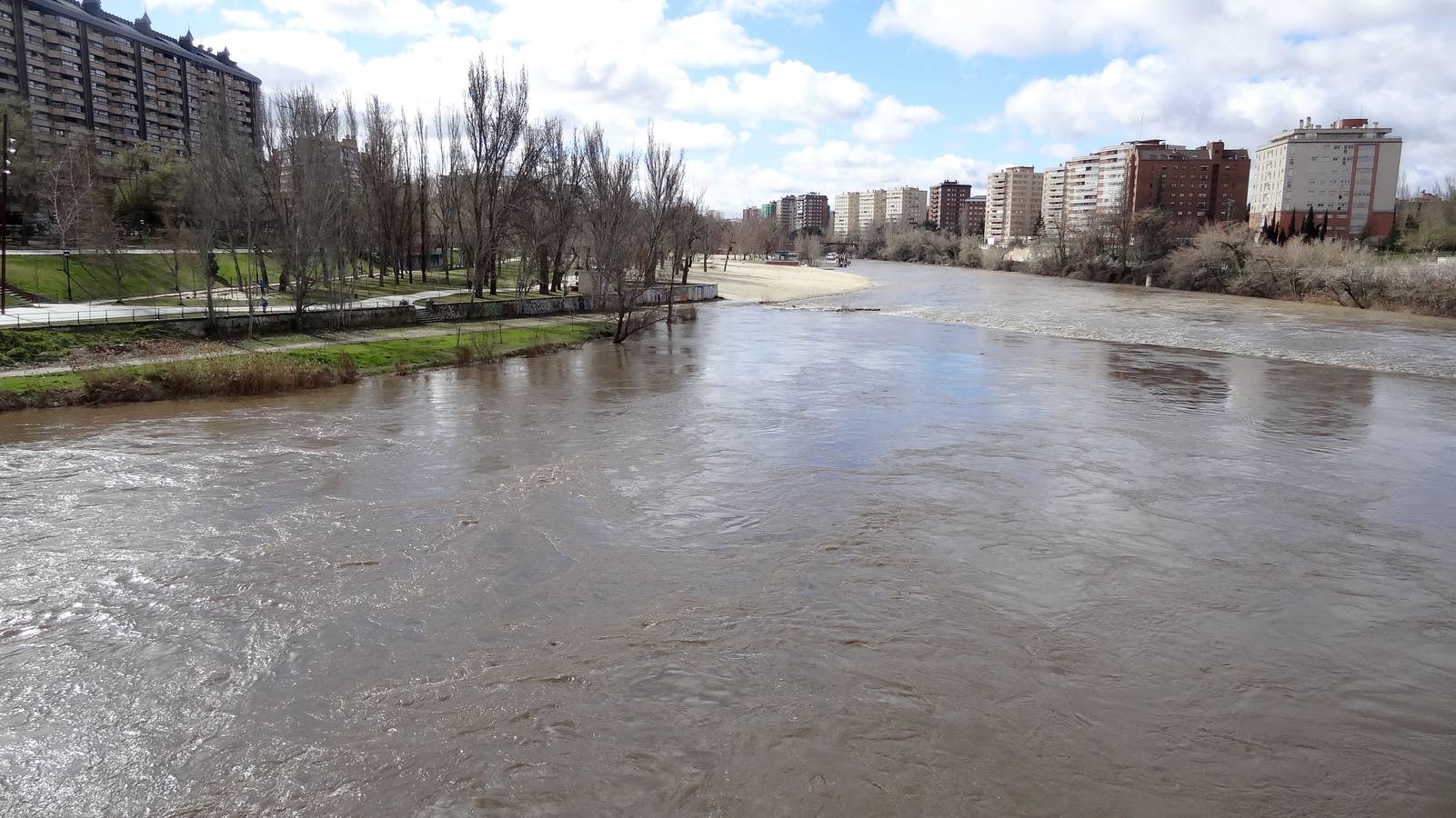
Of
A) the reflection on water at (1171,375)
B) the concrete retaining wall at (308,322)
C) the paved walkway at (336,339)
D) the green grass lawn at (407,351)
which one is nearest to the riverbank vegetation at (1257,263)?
the reflection on water at (1171,375)

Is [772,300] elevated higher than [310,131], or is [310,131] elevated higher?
[310,131]

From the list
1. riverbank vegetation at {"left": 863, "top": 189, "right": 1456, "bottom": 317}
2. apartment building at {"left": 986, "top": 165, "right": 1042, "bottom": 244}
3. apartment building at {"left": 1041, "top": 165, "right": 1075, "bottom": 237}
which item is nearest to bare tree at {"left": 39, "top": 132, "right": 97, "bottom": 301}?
riverbank vegetation at {"left": 863, "top": 189, "right": 1456, "bottom": 317}

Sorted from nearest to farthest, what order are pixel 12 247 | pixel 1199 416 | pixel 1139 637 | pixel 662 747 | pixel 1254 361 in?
pixel 662 747
pixel 1139 637
pixel 1199 416
pixel 1254 361
pixel 12 247

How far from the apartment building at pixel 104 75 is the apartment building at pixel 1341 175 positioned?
372 ft

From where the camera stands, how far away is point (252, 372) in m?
22.3

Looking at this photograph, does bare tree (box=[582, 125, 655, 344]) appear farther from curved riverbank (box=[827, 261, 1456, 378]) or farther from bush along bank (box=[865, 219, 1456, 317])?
bush along bank (box=[865, 219, 1456, 317])

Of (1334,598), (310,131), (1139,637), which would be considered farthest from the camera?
(310,131)

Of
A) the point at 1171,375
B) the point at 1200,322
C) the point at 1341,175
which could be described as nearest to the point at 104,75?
the point at 1200,322

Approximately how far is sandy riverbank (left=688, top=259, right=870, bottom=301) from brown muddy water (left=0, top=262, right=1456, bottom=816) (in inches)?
1769

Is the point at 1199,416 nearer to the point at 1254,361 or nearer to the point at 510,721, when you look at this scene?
the point at 1254,361

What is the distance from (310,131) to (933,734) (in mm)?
36465

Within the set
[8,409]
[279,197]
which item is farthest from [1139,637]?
[279,197]

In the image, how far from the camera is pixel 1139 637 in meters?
9.27

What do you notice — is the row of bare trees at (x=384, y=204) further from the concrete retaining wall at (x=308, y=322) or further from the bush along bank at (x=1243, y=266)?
the bush along bank at (x=1243, y=266)
